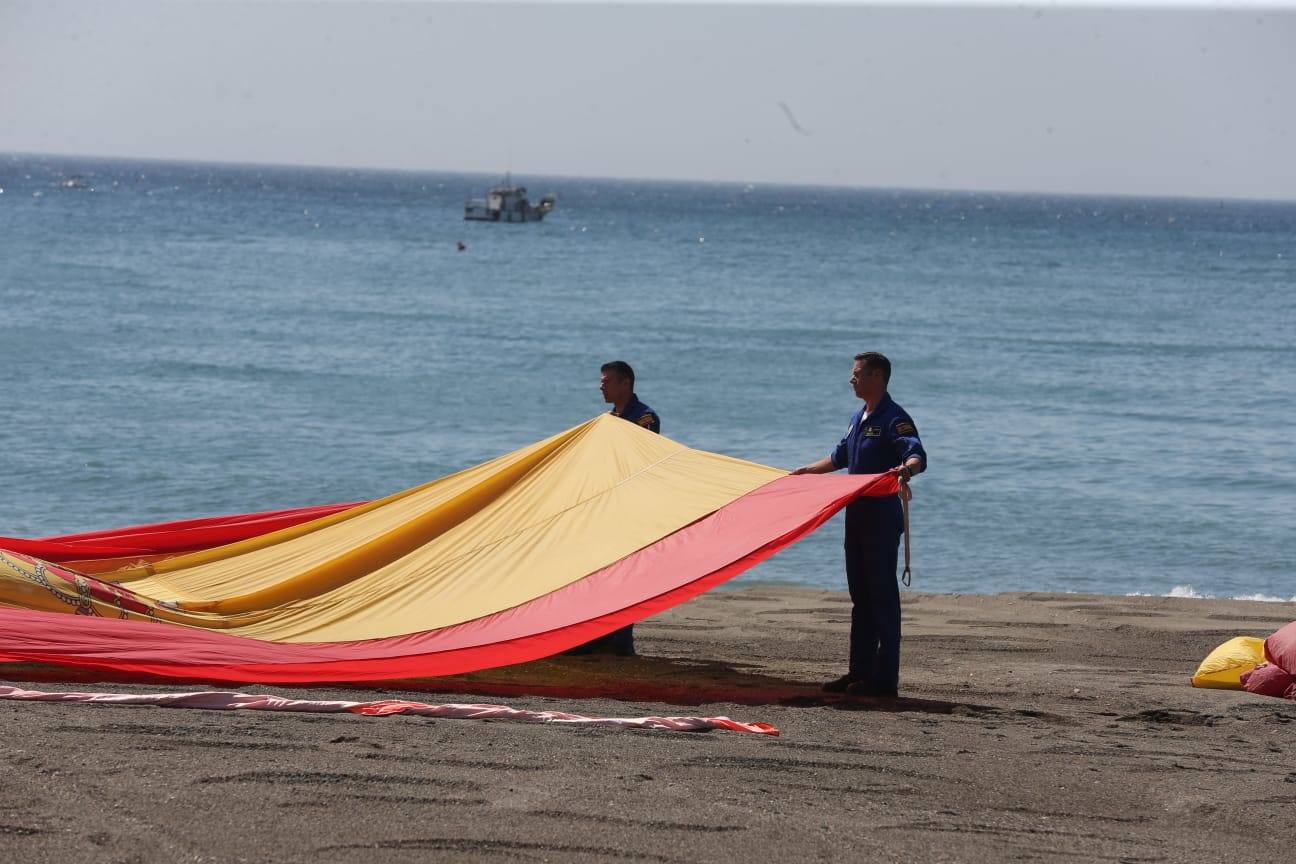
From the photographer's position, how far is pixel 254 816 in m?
4.47

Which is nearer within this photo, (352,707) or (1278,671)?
(352,707)

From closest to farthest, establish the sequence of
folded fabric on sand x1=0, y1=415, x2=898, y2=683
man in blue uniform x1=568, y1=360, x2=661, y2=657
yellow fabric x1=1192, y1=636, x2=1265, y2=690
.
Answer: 1. folded fabric on sand x1=0, y1=415, x2=898, y2=683
2. yellow fabric x1=1192, y1=636, x2=1265, y2=690
3. man in blue uniform x1=568, y1=360, x2=661, y2=657

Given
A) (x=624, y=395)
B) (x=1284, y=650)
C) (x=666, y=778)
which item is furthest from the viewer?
(x=624, y=395)

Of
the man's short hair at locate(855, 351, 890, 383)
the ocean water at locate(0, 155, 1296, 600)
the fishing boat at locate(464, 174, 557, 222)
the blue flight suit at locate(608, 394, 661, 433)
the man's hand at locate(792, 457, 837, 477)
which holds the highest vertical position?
the fishing boat at locate(464, 174, 557, 222)

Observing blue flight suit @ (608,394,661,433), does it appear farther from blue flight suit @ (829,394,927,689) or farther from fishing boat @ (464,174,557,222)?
fishing boat @ (464,174,557,222)

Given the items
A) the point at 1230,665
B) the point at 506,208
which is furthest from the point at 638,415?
the point at 506,208

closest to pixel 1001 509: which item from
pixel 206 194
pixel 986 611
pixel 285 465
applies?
pixel 986 611

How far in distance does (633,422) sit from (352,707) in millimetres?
2952

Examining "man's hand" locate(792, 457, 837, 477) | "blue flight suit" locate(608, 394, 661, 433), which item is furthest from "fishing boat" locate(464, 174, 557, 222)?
"man's hand" locate(792, 457, 837, 477)

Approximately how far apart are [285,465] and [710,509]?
493 inches

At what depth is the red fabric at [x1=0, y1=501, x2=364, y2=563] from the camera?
26.9 feet

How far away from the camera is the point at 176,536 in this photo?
8.34m

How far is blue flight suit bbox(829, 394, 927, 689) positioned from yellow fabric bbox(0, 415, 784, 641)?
647mm

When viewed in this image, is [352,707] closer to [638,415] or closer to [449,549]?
[449,549]
